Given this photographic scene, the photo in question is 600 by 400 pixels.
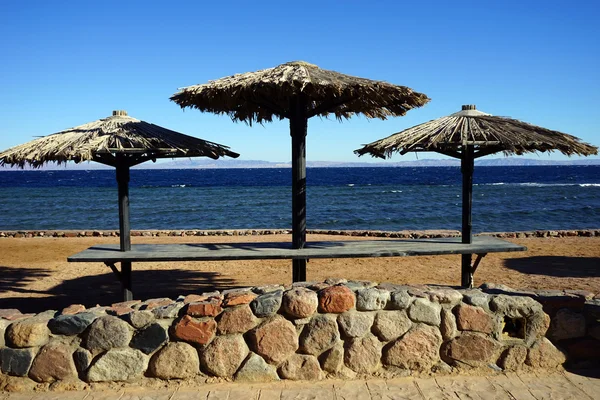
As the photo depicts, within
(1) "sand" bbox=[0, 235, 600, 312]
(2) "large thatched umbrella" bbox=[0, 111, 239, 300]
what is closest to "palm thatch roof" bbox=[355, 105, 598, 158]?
(1) "sand" bbox=[0, 235, 600, 312]

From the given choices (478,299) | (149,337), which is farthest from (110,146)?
(478,299)

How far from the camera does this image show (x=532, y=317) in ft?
14.1

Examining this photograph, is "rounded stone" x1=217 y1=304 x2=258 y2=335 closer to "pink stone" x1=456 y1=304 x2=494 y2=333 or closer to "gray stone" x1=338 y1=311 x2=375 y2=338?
"gray stone" x1=338 y1=311 x2=375 y2=338

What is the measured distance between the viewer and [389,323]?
4223 mm

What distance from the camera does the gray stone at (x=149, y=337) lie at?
4.14 m

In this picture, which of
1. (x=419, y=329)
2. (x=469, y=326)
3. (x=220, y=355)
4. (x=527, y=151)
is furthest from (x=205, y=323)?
(x=527, y=151)

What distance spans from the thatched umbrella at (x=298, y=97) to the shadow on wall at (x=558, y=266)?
3915 millimetres

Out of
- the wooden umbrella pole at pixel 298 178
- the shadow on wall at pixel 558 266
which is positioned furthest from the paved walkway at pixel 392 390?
the shadow on wall at pixel 558 266

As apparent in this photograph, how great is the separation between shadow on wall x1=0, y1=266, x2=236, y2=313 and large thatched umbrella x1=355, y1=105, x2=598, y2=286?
3.43 meters

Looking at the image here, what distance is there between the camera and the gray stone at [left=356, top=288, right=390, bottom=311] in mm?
4203

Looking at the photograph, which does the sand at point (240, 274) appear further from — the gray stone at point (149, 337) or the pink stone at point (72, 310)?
the gray stone at point (149, 337)

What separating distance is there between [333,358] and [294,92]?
129 inches

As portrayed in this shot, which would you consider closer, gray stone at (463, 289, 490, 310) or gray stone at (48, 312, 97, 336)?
gray stone at (48, 312, 97, 336)

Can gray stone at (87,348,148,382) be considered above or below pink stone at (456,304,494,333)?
below
